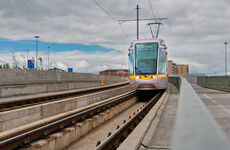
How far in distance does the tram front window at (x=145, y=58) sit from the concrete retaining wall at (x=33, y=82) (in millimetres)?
6568

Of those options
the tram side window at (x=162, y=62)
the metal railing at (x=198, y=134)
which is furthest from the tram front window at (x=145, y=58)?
the metal railing at (x=198, y=134)

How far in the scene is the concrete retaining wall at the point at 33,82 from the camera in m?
13.5

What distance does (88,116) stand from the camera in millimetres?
10094

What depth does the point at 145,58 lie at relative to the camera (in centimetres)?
1619

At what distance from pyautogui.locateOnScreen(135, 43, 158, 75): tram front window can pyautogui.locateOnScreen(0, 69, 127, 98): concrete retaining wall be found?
259 inches

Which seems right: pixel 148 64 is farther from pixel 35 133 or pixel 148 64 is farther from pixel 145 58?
pixel 35 133

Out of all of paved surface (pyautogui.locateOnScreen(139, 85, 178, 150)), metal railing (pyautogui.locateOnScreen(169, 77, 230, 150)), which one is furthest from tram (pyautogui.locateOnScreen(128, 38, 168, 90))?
metal railing (pyautogui.locateOnScreen(169, 77, 230, 150))

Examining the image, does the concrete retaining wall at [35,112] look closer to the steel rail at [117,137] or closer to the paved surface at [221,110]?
the steel rail at [117,137]

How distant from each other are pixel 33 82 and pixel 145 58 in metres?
7.59

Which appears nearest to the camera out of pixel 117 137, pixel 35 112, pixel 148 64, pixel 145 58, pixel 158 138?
pixel 158 138

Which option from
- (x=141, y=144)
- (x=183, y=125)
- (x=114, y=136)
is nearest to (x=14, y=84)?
(x=114, y=136)

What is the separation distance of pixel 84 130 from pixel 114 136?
260 centimetres

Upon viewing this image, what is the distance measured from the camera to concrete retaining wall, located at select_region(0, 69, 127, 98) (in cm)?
1350

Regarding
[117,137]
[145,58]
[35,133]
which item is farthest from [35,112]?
[145,58]
